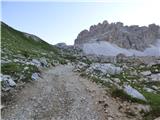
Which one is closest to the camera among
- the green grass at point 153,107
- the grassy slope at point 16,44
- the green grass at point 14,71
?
the green grass at point 153,107

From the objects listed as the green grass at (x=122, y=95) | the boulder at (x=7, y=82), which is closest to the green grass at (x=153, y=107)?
the green grass at (x=122, y=95)

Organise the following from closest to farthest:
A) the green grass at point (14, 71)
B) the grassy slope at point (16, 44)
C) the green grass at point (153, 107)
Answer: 1. the green grass at point (153, 107)
2. the green grass at point (14, 71)
3. the grassy slope at point (16, 44)

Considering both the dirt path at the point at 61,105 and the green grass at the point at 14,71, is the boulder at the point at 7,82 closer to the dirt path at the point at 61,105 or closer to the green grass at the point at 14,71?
the dirt path at the point at 61,105

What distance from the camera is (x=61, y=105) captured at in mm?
22609

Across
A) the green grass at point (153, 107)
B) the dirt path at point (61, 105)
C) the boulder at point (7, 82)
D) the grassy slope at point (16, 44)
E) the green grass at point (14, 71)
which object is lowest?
the green grass at point (153, 107)

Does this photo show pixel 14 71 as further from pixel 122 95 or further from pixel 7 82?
pixel 122 95

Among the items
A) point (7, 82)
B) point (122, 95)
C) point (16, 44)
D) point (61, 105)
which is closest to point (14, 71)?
point (7, 82)

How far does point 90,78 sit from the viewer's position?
33.9 m

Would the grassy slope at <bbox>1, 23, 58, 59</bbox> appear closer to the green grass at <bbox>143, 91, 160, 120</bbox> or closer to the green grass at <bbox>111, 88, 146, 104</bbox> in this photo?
the green grass at <bbox>111, 88, 146, 104</bbox>

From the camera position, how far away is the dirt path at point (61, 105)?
20.5 metres

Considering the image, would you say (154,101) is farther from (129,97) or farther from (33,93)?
(33,93)

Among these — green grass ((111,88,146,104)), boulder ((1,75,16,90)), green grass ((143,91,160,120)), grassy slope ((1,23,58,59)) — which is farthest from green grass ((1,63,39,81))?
grassy slope ((1,23,58,59))

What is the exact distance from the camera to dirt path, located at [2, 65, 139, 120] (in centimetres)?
2047

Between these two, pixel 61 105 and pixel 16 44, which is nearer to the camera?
pixel 61 105
